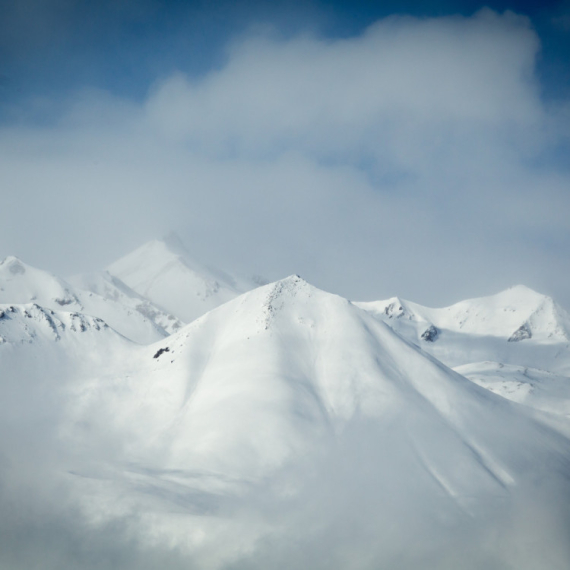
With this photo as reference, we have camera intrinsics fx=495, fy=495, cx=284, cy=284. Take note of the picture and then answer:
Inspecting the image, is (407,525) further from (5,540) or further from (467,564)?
(5,540)

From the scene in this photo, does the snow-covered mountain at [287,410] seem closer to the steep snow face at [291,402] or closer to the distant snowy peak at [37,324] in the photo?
the steep snow face at [291,402]

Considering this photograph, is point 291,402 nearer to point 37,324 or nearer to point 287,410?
point 287,410

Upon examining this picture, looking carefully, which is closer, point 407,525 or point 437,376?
point 407,525

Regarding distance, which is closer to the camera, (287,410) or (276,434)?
(276,434)

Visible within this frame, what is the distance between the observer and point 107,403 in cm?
10894

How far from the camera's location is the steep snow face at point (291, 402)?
90.2 metres

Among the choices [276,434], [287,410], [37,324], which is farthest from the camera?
[37,324]

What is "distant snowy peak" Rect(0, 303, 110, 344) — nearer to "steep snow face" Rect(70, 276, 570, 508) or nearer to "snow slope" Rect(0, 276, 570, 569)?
"snow slope" Rect(0, 276, 570, 569)

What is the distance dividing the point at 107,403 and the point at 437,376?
76.0m

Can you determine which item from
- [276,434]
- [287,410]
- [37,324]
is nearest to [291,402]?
[287,410]

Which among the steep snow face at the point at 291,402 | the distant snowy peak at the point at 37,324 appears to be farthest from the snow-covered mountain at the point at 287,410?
the distant snowy peak at the point at 37,324

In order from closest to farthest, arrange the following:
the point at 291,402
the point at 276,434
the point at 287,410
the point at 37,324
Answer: the point at 276,434, the point at 287,410, the point at 291,402, the point at 37,324

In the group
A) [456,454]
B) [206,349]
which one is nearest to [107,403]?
[206,349]

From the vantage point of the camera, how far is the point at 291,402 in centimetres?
10062
